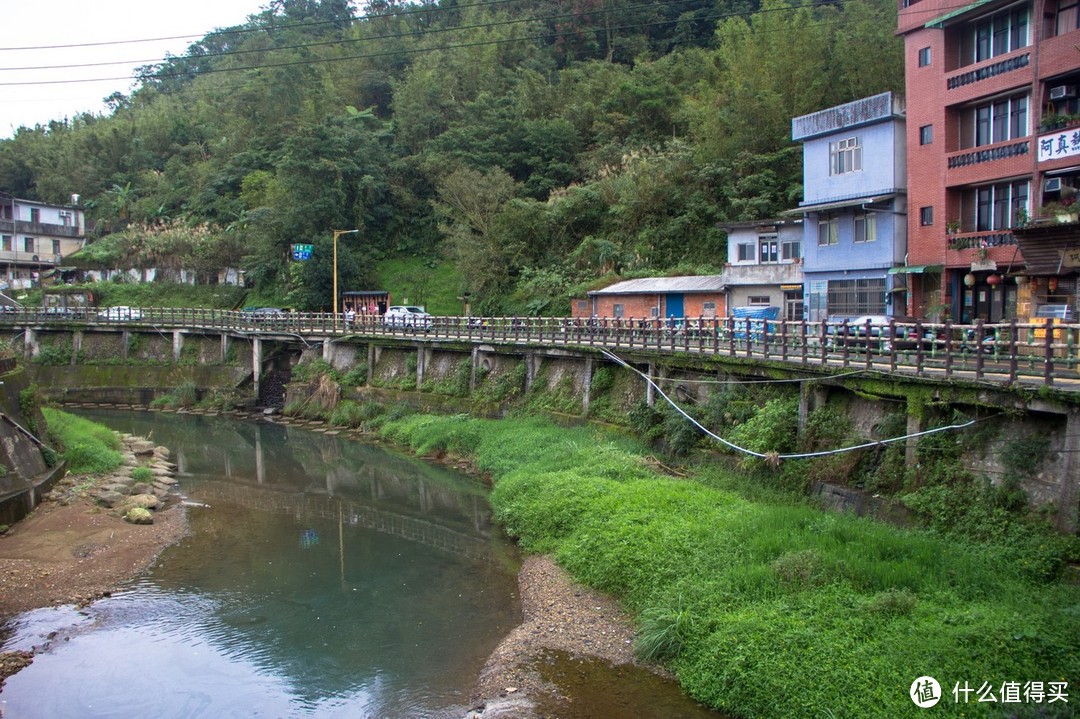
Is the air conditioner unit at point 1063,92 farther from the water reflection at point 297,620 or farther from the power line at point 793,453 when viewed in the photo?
the water reflection at point 297,620

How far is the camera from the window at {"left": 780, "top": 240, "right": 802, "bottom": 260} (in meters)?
34.2

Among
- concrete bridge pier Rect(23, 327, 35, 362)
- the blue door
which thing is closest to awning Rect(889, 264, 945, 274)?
the blue door

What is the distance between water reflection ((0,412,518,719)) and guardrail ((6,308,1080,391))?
27.4 feet

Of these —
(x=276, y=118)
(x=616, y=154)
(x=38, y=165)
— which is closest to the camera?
(x=616, y=154)

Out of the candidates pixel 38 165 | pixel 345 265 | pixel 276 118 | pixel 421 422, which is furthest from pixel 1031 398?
pixel 38 165

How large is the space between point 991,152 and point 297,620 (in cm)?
2384

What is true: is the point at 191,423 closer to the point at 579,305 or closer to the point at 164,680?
the point at 579,305

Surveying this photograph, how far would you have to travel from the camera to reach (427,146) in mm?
63344

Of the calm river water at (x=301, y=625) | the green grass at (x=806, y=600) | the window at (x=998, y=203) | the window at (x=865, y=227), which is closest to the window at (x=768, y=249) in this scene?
the window at (x=865, y=227)

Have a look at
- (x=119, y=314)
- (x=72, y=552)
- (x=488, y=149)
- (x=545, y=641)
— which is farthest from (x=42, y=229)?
(x=545, y=641)

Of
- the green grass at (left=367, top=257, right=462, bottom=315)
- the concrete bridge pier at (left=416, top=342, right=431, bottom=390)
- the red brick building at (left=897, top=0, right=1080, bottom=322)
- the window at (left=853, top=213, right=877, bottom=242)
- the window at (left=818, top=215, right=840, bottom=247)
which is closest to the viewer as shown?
the red brick building at (left=897, top=0, right=1080, bottom=322)

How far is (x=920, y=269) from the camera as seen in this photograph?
26.5 m

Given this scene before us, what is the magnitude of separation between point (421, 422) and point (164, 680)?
20.5 meters

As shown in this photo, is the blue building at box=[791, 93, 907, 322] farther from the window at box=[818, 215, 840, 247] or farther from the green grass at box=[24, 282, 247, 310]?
the green grass at box=[24, 282, 247, 310]
